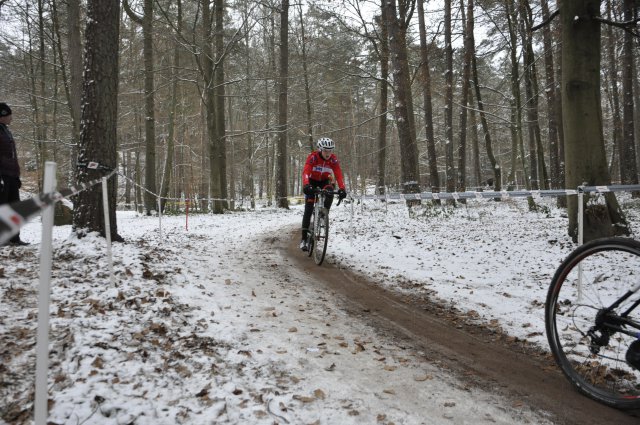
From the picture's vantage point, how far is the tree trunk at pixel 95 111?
644 cm

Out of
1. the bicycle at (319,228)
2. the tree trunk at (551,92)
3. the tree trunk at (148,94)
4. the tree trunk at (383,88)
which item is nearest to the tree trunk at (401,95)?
the tree trunk at (383,88)

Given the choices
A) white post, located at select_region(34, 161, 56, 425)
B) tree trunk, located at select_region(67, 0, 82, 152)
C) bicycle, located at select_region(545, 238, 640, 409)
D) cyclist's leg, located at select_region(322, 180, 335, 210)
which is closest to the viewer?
white post, located at select_region(34, 161, 56, 425)

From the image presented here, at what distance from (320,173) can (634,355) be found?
6266 mm

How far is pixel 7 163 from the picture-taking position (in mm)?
6773

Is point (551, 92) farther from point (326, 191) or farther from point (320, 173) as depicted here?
point (326, 191)

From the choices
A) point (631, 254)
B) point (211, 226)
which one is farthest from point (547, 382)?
point (211, 226)

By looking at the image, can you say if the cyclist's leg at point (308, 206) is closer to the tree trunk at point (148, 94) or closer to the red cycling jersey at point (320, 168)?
the red cycling jersey at point (320, 168)

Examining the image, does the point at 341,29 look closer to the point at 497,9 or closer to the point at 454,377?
the point at 497,9

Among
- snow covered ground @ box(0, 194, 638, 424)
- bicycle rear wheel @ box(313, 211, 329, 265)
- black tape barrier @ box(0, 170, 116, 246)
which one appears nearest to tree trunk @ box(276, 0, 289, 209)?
bicycle rear wheel @ box(313, 211, 329, 265)

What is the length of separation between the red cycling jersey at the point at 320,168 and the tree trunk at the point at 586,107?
13.8 ft

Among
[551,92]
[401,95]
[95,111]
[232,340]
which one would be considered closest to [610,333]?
[232,340]

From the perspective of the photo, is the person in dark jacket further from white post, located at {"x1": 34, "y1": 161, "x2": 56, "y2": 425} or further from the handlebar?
white post, located at {"x1": 34, "y1": 161, "x2": 56, "y2": 425}

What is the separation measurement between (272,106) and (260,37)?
7235 mm

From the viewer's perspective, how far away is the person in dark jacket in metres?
6.61
